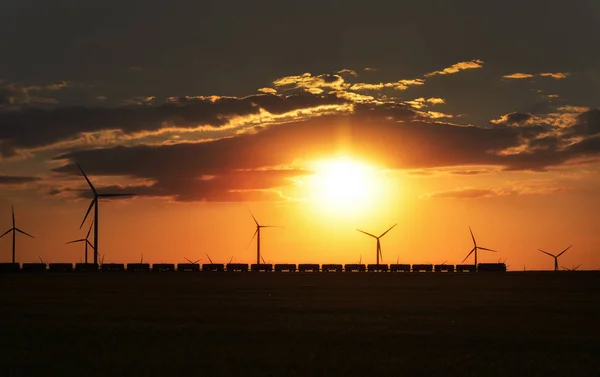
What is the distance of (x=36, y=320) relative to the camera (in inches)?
Result: 1944

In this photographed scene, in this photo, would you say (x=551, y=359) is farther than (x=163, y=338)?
No

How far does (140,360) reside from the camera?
106 feet

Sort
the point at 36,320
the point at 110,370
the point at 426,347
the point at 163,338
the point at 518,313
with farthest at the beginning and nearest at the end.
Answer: the point at 518,313 < the point at 36,320 < the point at 163,338 < the point at 426,347 < the point at 110,370

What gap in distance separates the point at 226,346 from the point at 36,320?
57.3ft

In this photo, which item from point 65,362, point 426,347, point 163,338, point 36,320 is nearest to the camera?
point 65,362

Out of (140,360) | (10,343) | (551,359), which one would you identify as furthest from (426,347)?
(10,343)

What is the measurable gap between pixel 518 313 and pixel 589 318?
484 cm

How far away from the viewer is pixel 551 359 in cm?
3266

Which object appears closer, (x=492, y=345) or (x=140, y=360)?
(x=140, y=360)

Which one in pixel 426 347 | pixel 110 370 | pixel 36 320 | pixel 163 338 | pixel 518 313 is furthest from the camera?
pixel 518 313

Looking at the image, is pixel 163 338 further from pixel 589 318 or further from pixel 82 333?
pixel 589 318

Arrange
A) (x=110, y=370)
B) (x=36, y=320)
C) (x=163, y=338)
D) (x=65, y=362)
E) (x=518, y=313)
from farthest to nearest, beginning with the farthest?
(x=518, y=313) → (x=36, y=320) → (x=163, y=338) → (x=65, y=362) → (x=110, y=370)

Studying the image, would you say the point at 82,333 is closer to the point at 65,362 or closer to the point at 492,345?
the point at 65,362

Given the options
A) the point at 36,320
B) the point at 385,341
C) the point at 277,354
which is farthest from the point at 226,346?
the point at 36,320
